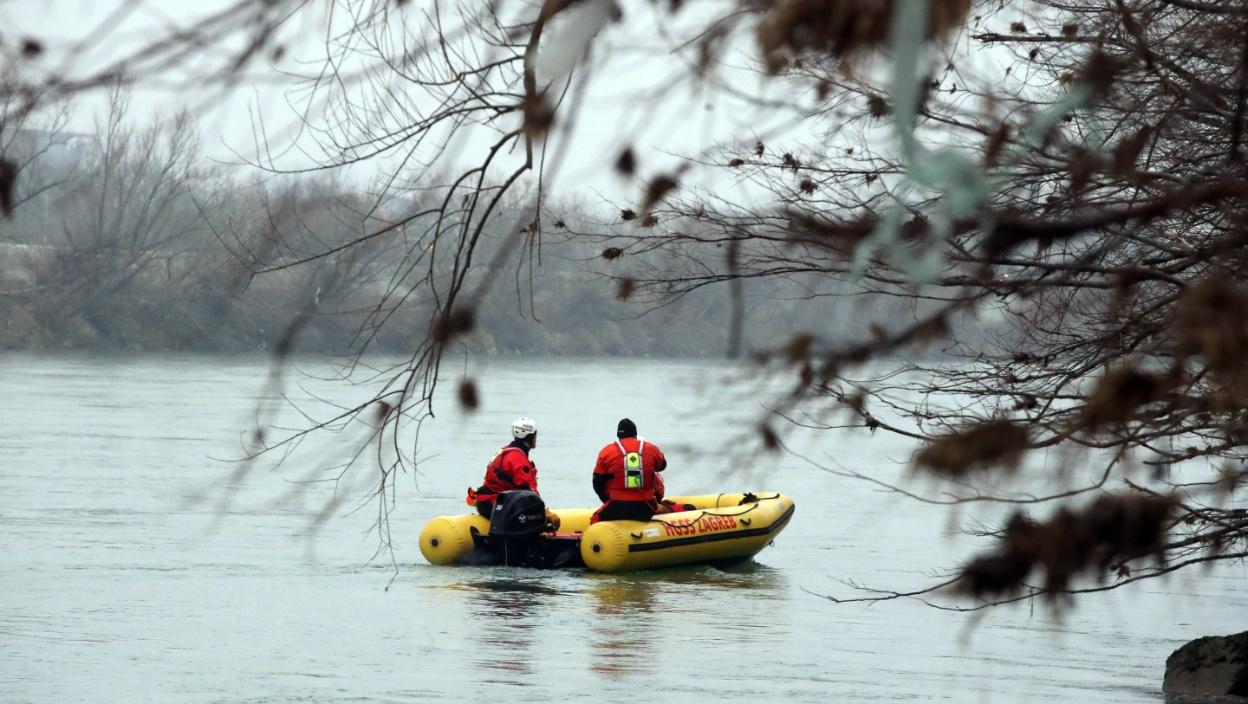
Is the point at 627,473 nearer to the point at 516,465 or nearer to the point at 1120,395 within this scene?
the point at 516,465

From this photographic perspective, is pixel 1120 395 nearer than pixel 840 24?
No

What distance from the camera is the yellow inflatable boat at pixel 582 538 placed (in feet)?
53.3

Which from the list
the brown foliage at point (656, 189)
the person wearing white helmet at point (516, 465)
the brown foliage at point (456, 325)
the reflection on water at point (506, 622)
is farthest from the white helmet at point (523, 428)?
the brown foliage at point (656, 189)

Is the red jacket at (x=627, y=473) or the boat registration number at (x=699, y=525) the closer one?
the red jacket at (x=627, y=473)

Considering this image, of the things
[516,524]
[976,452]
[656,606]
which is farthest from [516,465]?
[976,452]

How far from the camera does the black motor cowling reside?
15930 millimetres

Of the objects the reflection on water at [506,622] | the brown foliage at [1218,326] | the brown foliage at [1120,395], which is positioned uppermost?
the brown foliage at [1218,326]

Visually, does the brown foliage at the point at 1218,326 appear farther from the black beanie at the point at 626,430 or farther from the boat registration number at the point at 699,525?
the boat registration number at the point at 699,525

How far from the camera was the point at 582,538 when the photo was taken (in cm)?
1661

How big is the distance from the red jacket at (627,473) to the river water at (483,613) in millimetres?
834

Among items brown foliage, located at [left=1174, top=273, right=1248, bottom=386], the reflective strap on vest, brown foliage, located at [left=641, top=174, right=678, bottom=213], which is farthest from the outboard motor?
brown foliage, located at [left=1174, top=273, right=1248, bottom=386]

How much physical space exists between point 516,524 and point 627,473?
3.83ft

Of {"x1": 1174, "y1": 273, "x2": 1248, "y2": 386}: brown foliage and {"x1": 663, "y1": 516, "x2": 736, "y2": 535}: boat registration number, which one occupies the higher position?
{"x1": 1174, "y1": 273, "x2": 1248, "y2": 386}: brown foliage

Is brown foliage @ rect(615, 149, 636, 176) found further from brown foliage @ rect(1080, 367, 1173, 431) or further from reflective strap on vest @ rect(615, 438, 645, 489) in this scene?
reflective strap on vest @ rect(615, 438, 645, 489)
